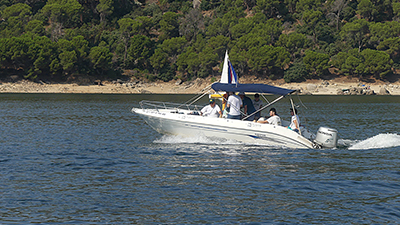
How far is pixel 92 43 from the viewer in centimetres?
9688

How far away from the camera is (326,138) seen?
1700 centimetres

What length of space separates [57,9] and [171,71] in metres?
31.3

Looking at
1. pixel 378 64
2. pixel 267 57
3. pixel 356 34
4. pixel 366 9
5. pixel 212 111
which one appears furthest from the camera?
pixel 366 9

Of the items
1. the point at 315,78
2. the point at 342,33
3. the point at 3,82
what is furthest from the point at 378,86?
the point at 3,82

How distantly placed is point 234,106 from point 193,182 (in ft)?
19.2

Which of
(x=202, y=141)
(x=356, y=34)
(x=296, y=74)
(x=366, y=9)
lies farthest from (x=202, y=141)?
(x=366, y=9)

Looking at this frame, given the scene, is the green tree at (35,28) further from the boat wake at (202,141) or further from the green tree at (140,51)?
the boat wake at (202,141)

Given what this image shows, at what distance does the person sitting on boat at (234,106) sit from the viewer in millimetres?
17525

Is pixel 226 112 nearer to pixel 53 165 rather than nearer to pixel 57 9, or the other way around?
pixel 53 165

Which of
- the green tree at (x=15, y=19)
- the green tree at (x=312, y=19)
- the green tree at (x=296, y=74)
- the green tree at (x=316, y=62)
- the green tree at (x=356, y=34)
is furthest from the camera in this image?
the green tree at (x=312, y=19)

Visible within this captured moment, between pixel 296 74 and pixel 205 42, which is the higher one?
pixel 205 42

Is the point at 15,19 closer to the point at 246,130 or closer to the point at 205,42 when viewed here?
the point at 205,42

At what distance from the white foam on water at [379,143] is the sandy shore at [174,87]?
191 feet

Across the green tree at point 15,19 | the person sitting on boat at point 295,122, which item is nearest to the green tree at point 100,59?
the green tree at point 15,19
